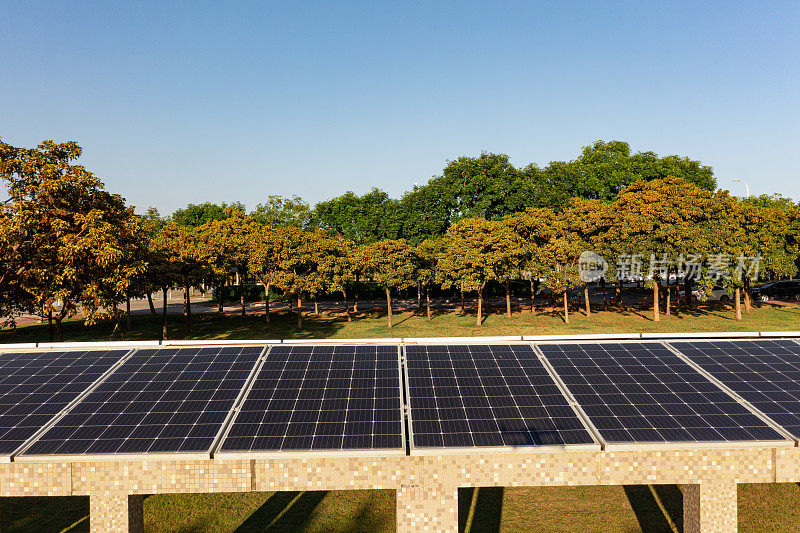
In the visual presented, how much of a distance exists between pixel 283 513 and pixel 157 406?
5221 millimetres

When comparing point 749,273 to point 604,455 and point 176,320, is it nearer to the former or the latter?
point 604,455

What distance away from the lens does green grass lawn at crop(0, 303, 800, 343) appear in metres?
36.0

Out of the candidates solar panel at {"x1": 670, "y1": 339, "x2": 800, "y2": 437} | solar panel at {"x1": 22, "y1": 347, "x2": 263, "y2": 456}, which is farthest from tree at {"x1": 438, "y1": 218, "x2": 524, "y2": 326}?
solar panel at {"x1": 22, "y1": 347, "x2": 263, "y2": 456}

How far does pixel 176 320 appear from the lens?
45.4 meters

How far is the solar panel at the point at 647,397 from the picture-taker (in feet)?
27.5

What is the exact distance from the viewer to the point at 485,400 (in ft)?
30.5

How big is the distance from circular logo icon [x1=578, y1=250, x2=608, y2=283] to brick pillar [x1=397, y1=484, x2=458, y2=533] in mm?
34460

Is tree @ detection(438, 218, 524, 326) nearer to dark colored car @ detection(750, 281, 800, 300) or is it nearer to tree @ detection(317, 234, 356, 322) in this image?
tree @ detection(317, 234, 356, 322)

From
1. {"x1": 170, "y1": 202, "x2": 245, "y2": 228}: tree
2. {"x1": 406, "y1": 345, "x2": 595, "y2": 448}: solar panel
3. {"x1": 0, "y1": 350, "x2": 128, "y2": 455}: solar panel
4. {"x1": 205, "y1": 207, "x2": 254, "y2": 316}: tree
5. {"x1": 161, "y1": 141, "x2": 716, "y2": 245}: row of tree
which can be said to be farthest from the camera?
{"x1": 170, "y1": 202, "x2": 245, "y2": 228}: tree

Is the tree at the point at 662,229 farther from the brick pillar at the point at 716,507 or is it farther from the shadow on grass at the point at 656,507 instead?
the brick pillar at the point at 716,507

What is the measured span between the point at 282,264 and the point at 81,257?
18.4 meters

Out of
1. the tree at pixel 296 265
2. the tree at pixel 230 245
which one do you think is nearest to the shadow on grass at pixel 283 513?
the tree at pixel 296 265

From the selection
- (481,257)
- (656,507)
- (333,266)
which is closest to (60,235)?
(333,266)

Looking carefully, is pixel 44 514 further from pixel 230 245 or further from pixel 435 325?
pixel 230 245
